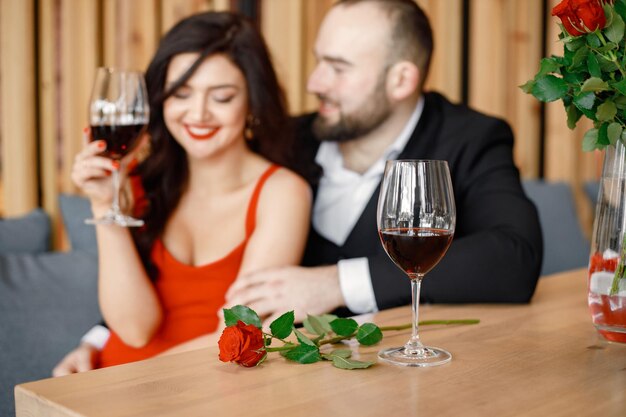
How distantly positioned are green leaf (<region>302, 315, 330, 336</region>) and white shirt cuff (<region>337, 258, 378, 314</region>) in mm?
425

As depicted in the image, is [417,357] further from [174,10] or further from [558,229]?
[558,229]

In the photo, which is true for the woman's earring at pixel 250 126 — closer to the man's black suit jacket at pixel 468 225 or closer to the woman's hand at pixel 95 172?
the man's black suit jacket at pixel 468 225

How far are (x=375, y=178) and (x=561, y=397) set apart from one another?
3.91ft

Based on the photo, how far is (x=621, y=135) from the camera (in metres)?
0.94

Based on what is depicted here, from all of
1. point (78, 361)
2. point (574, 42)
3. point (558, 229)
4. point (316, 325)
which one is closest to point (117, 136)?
point (78, 361)

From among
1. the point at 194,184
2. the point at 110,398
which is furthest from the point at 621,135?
the point at 194,184

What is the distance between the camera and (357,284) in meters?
1.44

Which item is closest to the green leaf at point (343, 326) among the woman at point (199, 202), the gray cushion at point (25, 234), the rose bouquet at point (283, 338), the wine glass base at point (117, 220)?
the rose bouquet at point (283, 338)

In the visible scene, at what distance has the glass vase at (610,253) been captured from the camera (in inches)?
38.5

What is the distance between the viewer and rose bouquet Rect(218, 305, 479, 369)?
34.3 inches

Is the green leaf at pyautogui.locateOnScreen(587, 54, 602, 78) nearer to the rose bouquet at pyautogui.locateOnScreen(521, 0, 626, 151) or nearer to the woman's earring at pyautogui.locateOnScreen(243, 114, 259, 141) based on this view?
the rose bouquet at pyautogui.locateOnScreen(521, 0, 626, 151)

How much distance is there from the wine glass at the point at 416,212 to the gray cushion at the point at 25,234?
1.36 meters

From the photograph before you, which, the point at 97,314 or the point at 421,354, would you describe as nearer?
the point at 421,354

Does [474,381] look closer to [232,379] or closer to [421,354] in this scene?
[421,354]
